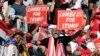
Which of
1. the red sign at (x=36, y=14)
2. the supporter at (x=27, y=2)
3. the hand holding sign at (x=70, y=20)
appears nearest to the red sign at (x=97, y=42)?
the hand holding sign at (x=70, y=20)

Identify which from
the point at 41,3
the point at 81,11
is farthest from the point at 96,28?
the point at 41,3

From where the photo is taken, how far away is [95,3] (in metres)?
20.5

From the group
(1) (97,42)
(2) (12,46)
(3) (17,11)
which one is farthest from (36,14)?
(1) (97,42)

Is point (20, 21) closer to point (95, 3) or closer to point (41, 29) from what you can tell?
point (41, 29)

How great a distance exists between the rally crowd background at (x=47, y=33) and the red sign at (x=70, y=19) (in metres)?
0.17

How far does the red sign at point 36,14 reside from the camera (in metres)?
19.2

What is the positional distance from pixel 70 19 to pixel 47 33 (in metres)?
0.79

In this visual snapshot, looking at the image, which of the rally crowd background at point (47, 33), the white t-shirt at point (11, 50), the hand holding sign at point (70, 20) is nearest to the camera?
the white t-shirt at point (11, 50)

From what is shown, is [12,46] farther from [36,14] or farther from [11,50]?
[36,14]

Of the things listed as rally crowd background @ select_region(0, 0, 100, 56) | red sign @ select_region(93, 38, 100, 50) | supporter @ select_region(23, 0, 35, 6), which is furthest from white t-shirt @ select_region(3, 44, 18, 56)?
supporter @ select_region(23, 0, 35, 6)

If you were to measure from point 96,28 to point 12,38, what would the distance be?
2.53 meters

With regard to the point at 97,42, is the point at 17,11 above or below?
above

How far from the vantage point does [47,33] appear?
18609 millimetres

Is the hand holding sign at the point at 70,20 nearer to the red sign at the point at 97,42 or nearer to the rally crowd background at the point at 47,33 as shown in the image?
the rally crowd background at the point at 47,33
